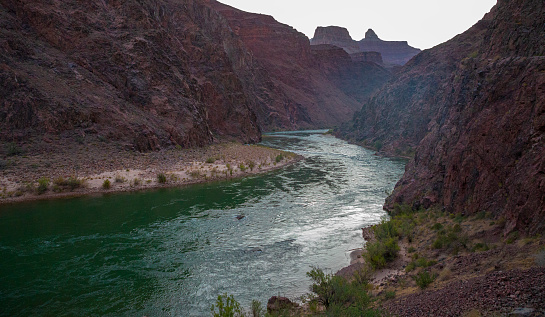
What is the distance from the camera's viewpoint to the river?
38.5ft

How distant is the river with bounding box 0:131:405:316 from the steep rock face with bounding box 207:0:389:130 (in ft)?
304

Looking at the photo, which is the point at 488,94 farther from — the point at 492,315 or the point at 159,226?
the point at 159,226

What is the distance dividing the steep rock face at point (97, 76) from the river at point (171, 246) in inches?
519

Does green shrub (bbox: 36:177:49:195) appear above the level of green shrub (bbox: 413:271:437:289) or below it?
below

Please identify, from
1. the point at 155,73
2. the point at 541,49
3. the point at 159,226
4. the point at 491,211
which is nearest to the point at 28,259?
the point at 159,226

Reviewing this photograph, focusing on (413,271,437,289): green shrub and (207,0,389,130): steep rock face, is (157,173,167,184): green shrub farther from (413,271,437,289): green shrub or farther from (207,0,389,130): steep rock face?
(207,0,389,130): steep rock face

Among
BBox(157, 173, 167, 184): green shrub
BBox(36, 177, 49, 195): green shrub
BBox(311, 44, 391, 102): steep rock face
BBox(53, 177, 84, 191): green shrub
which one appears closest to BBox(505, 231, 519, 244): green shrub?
BBox(157, 173, 167, 184): green shrub

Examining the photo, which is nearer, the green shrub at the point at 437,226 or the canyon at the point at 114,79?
the green shrub at the point at 437,226

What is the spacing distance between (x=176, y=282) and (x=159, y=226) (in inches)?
283

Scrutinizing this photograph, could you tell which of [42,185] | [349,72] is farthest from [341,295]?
[349,72]

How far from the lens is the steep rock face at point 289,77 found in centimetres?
12274

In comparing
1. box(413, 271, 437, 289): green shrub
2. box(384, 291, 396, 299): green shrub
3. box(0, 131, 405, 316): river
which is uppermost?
box(413, 271, 437, 289): green shrub

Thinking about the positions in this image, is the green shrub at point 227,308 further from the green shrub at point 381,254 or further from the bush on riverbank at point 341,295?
the green shrub at point 381,254

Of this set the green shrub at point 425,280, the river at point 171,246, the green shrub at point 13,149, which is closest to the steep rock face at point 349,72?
the river at point 171,246
